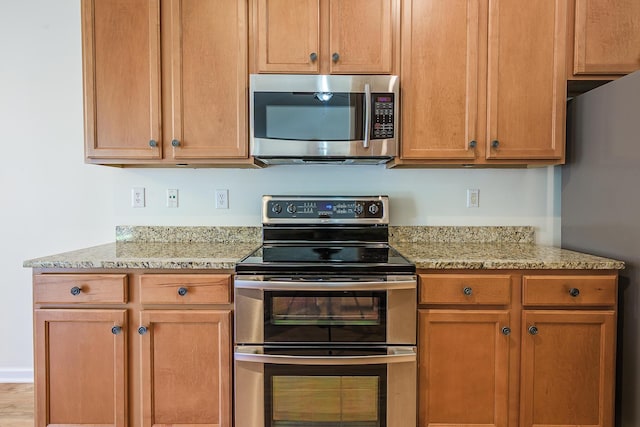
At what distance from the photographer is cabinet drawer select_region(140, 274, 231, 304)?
152 cm

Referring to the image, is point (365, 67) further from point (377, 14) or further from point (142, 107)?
point (142, 107)

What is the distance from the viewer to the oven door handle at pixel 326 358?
1.48 m

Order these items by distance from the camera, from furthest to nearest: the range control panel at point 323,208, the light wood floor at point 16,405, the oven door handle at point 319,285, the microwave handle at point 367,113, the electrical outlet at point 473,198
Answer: the electrical outlet at point 473,198 → the range control panel at point 323,208 → the light wood floor at point 16,405 → the microwave handle at point 367,113 → the oven door handle at point 319,285

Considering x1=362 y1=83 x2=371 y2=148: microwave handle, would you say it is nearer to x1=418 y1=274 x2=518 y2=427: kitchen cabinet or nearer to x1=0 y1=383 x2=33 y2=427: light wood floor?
x1=418 y1=274 x2=518 y2=427: kitchen cabinet

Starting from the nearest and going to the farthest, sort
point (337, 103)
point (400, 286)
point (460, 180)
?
point (400, 286), point (337, 103), point (460, 180)

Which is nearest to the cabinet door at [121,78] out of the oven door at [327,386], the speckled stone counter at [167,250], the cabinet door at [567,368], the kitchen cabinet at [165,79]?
the kitchen cabinet at [165,79]

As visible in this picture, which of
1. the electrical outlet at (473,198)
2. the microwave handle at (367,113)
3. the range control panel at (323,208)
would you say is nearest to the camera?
the microwave handle at (367,113)

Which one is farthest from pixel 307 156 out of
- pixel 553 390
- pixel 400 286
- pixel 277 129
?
pixel 553 390

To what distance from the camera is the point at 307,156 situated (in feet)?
5.85

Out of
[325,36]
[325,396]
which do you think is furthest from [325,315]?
[325,36]

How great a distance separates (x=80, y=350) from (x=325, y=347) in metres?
1.03

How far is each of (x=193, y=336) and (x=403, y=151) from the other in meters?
1.28

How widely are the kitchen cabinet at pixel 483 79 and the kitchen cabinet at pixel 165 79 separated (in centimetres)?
84

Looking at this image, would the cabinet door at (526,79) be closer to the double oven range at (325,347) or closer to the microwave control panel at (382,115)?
the microwave control panel at (382,115)
